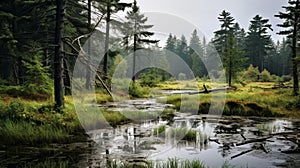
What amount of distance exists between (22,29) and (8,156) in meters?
14.5

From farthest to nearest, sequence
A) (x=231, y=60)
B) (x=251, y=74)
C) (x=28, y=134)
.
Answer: (x=251, y=74) → (x=231, y=60) → (x=28, y=134)

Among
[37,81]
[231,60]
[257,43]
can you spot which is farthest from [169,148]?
[257,43]

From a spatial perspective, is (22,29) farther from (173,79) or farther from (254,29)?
(254,29)

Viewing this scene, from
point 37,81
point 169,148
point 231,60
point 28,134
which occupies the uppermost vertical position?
point 231,60

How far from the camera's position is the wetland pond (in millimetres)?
7492

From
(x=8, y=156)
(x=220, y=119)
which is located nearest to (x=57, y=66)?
(x=8, y=156)

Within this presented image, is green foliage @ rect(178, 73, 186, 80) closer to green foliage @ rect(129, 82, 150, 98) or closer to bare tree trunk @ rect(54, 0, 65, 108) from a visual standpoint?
green foliage @ rect(129, 82, 150, 98)

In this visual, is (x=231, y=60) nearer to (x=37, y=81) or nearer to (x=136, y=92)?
(x=136, y=92)

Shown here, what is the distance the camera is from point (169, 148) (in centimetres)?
896

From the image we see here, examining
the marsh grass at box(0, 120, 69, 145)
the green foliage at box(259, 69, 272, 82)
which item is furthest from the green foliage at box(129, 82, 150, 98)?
the green foliage at box(259, 69, 272, 82)

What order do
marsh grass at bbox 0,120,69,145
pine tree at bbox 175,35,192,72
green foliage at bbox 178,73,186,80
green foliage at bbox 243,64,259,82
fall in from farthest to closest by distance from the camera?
pine tree at bbox 175,35,192,72, green foliage at bbox 178,73,186,80, green foliage at bbox 243,64,259,82, marsh grass at bbox 0,120,69,145

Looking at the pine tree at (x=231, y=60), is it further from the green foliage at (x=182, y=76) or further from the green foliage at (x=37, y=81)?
the green foliage at (x=37, y=81)

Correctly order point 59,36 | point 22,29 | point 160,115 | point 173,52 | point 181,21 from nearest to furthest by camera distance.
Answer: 1. point 59,36
2. point 181,21
3. point 160,115
4. point 22,29
5. point 173,52

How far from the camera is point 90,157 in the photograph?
7.78 meters
